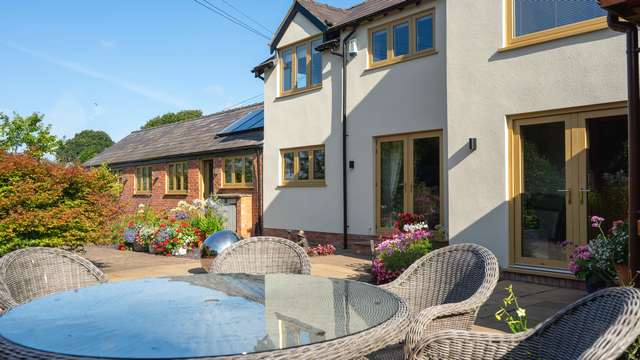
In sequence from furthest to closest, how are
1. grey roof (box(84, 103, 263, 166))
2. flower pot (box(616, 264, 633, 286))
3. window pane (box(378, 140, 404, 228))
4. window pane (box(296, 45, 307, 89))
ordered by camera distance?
1. grey roof (box(84, 103, 263, 166))
2. window pane (box(296, 45, 307, 89))
3. window pane (box(378, 140, 404, 228))
4. flower pot (box(616, 264, 633, 286))

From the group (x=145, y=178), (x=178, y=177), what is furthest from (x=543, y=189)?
(x=145, y=178)

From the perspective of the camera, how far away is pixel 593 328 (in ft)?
6.93

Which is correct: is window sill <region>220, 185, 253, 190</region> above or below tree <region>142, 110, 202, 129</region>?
below

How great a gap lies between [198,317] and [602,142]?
20.2 feet

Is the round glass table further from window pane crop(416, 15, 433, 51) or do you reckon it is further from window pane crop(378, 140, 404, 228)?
window pane crop(416, 15, 433, 51)

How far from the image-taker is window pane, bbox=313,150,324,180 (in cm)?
1240

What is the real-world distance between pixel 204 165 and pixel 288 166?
5.43 metres

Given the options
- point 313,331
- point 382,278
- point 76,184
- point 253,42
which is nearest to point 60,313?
point 313,331

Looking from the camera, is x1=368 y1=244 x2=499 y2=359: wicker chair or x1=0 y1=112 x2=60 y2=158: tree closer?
x1=368 y1=244 x2=499 y2=359: wicker chair

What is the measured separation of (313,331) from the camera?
2.13m

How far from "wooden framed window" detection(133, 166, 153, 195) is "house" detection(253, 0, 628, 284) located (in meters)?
11.2

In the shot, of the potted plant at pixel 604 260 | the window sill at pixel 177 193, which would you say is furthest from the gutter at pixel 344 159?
the window sill at pixel 177 193

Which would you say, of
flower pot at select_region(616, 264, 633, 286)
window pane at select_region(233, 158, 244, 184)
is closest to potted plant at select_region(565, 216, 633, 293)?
flower pot at select_region(616, 264, 633, 286)

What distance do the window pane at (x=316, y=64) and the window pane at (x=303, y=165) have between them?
1.78 m
